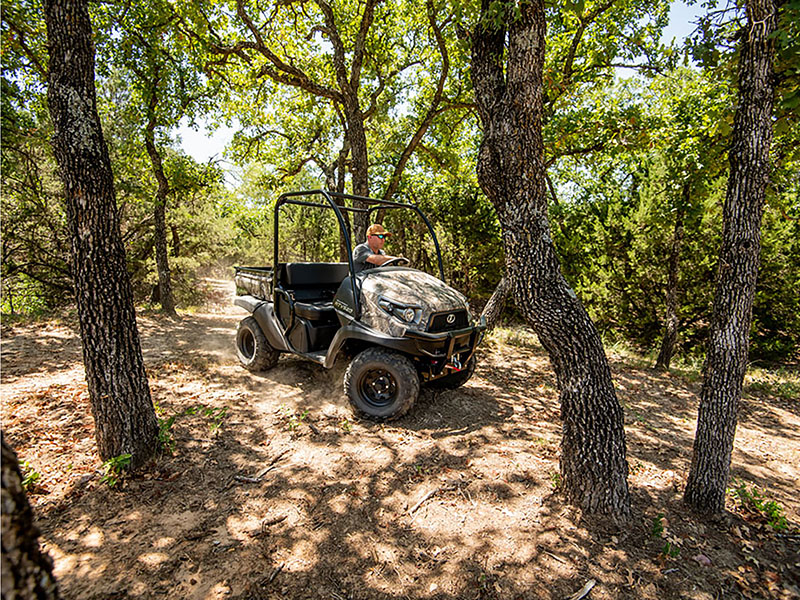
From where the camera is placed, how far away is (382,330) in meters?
4.17

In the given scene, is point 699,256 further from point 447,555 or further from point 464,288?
point 447,555

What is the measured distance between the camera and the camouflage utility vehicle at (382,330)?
4074mm

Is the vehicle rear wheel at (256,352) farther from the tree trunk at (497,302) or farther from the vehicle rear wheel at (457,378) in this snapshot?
the tree trunk at (497,302)

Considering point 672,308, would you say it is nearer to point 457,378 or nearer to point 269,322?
point 457,378

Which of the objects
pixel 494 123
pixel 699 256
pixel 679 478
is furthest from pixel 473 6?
pixel 699 256

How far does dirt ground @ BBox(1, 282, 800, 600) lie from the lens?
88.0 inches

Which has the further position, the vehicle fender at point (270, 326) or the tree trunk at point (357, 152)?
the tree trunk at point (357, 152)

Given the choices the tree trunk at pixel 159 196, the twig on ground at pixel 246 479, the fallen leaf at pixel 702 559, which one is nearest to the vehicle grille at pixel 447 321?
the twig on ground at pixel 246 479

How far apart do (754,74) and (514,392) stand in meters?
3.99

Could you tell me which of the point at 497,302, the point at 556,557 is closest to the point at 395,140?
the point at 497,302

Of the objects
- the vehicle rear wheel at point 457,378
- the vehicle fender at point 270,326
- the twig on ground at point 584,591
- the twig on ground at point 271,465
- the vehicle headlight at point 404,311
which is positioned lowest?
the twig on ground at point 584,591

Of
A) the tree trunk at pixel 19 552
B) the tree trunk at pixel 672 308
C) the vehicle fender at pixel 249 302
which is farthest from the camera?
the tree trunk at pixel 672 308

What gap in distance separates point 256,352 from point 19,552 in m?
4.83

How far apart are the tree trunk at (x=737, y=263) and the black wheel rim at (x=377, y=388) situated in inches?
103
